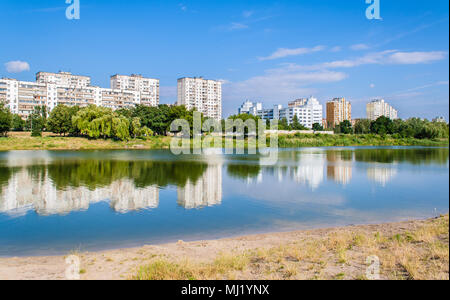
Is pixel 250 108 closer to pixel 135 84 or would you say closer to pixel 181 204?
pixel 135 84

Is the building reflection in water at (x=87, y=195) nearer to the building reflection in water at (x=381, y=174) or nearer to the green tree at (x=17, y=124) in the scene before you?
the building reflection in water at (x=381, y=174)

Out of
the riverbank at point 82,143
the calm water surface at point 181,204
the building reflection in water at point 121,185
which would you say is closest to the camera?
the calm water surface at point 181,204

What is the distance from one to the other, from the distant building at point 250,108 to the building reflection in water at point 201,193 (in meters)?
147

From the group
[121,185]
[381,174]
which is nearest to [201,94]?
[381,174]

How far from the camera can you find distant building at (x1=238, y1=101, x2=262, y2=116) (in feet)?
543

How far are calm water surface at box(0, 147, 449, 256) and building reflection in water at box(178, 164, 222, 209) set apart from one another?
5 centimetres

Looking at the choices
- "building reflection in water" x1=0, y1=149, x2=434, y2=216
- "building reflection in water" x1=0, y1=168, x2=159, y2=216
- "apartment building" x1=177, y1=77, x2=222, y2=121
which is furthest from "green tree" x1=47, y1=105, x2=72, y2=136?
"apartment building" x1=177, y1=77, x2=222, y2=121

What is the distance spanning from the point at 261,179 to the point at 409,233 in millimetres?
11894

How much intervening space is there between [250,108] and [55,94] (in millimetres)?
102483

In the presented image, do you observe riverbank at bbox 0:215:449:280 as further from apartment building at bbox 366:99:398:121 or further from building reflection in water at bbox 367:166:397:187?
apartment building at bbox 366:99:398:121

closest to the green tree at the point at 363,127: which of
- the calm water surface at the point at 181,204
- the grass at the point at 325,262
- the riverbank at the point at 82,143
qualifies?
the riverbank at the point at 82,143

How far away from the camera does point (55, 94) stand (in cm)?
8712

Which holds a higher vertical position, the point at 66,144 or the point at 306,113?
the point at 306,113

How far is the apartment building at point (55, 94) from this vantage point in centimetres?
8175
